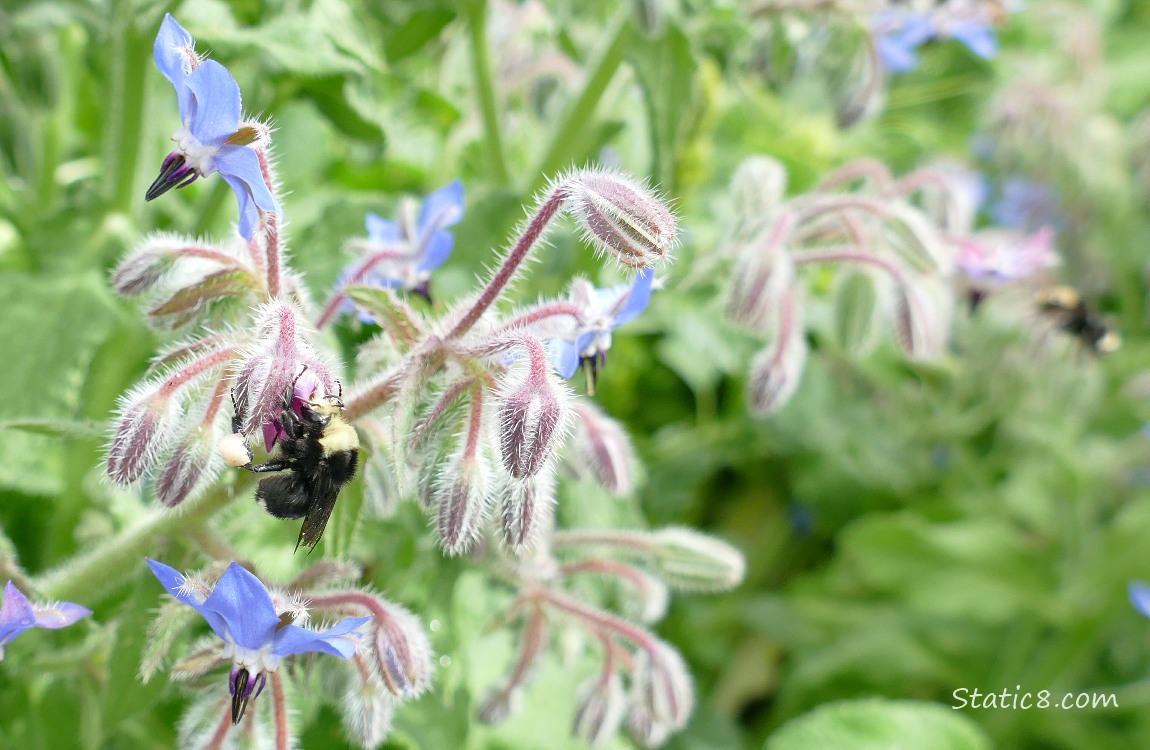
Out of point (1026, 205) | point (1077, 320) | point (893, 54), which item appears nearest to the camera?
point (893, 54)

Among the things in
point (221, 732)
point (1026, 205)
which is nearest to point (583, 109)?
point (221, 732)

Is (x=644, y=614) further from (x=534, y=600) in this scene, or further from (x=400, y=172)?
(x=400, y=172)

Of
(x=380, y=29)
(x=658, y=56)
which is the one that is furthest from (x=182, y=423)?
(x=380, y=29)

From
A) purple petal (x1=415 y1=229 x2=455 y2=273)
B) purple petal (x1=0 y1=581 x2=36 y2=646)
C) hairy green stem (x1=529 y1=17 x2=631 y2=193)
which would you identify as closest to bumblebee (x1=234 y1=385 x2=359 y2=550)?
purple petal (x1=0 y1=581 x2=36 y2=646)

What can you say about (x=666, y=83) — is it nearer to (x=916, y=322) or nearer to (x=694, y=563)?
(x=916, y=322)

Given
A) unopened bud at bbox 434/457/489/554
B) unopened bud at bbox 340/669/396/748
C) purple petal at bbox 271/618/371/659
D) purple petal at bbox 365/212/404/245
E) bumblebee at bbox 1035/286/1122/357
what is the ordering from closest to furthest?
purple petal at bbox 271/618/371/659 → unopened bud at bbox 434/457/489/554 → unopened bud at bbox 340/669/396/748 → purple petal at bbox 365/212/404/245 → bumblebee at bbox 1035/286/1122/357

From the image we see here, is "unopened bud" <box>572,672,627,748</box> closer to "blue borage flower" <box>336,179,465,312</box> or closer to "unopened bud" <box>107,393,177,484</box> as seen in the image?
"blue borage flower" <box>336,179,465,312</box>
